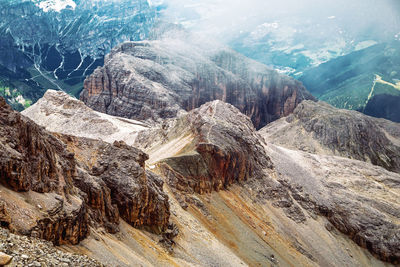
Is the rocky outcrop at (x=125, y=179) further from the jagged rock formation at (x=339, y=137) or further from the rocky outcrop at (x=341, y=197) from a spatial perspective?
the jagged rock formation at (x=339, y=137)

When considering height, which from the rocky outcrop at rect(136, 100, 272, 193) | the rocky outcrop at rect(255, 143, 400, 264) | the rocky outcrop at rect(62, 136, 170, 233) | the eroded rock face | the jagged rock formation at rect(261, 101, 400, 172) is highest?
the eroded rock face

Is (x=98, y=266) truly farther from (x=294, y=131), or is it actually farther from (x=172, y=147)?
(x=294, y=131)

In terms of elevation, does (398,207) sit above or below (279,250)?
below

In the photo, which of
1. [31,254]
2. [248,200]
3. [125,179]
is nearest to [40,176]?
[31,254]

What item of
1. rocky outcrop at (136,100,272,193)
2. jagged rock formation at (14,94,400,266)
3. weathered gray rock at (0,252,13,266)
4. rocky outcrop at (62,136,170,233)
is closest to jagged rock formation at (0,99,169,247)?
rocky outcrop at (62,136,170,233)

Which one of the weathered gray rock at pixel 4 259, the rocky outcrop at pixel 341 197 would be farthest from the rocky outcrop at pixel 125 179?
the rocky outcrop at pixel 341 197

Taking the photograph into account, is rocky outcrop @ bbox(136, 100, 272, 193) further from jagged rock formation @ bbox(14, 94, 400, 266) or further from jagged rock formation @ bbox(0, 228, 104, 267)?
jagged rock formation @ bbox(0, 228, 104, 267)

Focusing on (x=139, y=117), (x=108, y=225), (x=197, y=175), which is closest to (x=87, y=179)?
(x=108, y=225)
